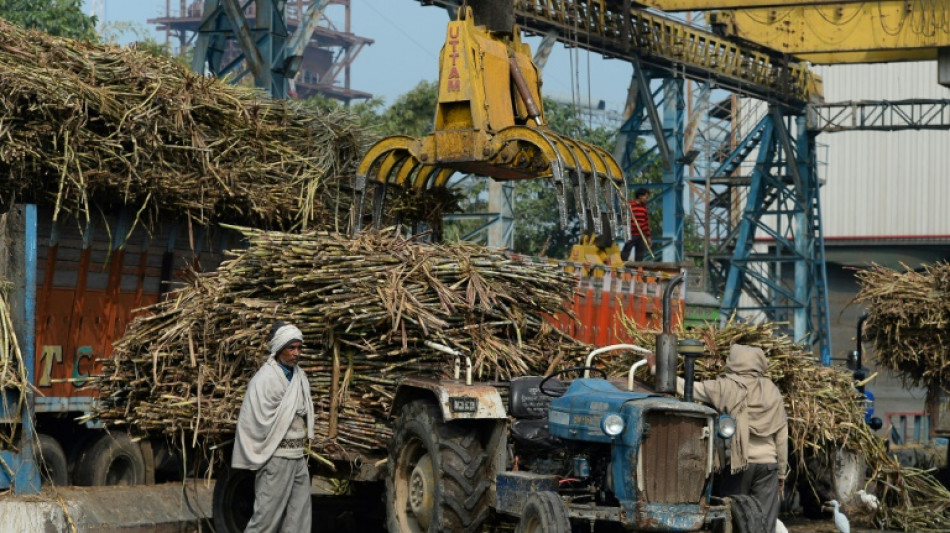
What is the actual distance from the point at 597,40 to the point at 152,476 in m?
20.2

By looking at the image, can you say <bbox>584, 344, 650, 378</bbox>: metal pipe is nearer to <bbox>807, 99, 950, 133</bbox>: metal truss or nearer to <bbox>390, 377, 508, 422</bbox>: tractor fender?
<bbox>390, 377, 508, 422</bbox>: tractor fender

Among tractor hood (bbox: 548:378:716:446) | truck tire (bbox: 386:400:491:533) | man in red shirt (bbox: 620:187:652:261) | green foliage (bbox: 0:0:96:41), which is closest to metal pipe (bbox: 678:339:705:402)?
tractor hood (bbox: 548:378:716:446)

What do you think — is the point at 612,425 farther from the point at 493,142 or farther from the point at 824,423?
the point at 493,142

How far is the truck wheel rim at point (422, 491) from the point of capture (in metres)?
10.8

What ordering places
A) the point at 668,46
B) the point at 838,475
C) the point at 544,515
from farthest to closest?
the point at 668,46, the point at 838,475, the point at 544,515

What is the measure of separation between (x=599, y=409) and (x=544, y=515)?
32.3 inches

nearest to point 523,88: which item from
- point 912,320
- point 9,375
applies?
point 912,320

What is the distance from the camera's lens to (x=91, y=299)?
14789mm

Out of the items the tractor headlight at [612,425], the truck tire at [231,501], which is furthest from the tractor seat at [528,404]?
the truck tire at [231,501]

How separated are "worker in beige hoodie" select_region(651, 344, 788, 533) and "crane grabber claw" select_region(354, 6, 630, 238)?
3.42 meters

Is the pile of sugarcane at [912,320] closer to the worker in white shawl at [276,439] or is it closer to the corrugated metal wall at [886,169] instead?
the worker in white shawl at [276,439]

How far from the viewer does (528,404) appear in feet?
35.8

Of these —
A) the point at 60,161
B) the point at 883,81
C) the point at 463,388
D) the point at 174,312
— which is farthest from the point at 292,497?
the point at 883,81

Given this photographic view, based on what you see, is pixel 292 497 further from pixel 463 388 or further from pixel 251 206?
pixel 251 206
